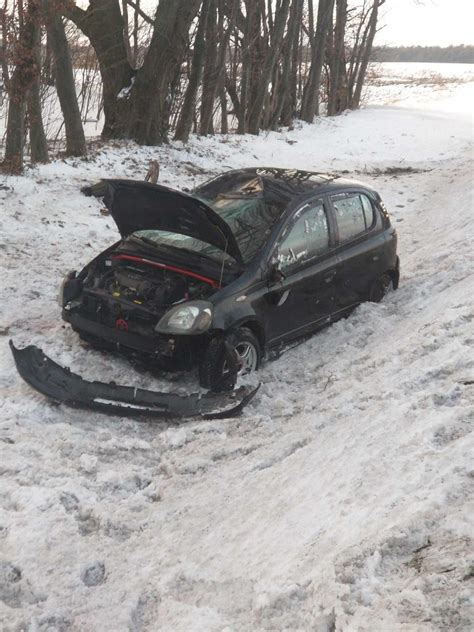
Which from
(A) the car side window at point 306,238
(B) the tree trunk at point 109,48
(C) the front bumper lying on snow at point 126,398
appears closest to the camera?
(C) the front bumper lying on snow at point 126,398

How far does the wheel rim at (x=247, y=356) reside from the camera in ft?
17.3

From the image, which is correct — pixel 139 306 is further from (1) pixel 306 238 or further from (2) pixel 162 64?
(2) pixel 162 64

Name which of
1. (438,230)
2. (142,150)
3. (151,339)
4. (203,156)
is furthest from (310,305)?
(203,156)

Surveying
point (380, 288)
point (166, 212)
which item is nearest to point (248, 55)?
point (380, 288)

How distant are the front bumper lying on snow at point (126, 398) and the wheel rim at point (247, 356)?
437mm

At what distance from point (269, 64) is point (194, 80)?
4.84m

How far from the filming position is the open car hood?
5.15 m

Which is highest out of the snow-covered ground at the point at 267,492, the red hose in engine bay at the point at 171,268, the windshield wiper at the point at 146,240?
the windshield wiper at the point at 146,240

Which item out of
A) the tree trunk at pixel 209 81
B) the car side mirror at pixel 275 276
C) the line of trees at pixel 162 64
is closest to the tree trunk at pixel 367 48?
the line of trees at pixel 162 64

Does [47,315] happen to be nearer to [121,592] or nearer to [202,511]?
[202,511]

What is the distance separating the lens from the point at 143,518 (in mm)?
3645

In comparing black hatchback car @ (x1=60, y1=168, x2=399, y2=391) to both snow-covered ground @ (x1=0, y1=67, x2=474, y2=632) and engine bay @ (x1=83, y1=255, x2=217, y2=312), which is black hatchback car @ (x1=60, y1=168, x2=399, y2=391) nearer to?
engine bay @ (x1=83, y1=255, x2=217, y2=312)

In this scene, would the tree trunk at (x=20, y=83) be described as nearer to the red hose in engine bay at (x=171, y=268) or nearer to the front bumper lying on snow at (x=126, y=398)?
the red hose in engine bay at (x=171, y=268)

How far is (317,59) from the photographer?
2453 cm
